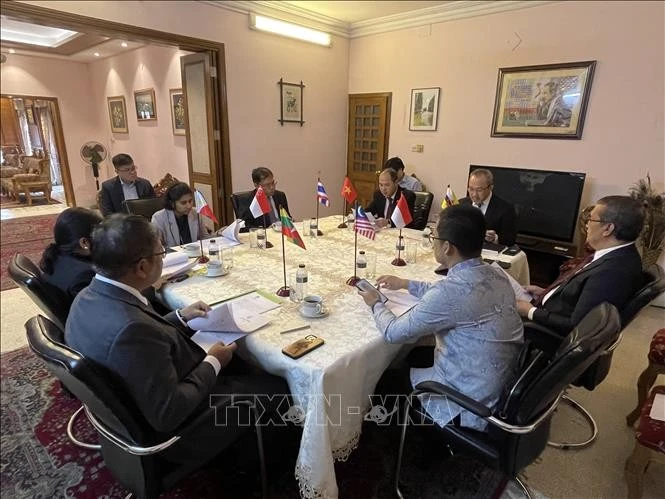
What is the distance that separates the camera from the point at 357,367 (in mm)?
1219

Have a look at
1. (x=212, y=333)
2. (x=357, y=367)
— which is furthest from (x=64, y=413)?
(x=357, y=367)

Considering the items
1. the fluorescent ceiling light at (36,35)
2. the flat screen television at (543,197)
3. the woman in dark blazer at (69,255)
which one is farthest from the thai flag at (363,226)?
the fluorescent ceiling light at (36,35)

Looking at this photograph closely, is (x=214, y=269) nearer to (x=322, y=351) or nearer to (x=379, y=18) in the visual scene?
(x=322, y=351)

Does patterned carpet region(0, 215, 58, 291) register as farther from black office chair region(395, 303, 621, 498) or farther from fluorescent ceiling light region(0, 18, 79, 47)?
black office chair region(395, 303, 621, 498)

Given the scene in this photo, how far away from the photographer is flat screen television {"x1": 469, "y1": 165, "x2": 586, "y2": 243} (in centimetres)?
327

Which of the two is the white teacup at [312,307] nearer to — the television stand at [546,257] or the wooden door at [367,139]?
the television stand at [546,257]

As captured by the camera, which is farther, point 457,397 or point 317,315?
point 317,315

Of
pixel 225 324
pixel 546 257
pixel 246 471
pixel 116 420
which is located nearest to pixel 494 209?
pixel 546 257

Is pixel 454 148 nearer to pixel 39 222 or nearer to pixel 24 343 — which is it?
pixel 24 343

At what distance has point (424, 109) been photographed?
4.21m

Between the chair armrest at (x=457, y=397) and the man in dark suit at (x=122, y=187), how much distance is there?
2.82 m

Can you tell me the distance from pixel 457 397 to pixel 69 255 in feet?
5.02

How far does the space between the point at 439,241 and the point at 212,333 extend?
0.86 meters

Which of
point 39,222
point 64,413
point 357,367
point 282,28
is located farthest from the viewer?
point 39,222
